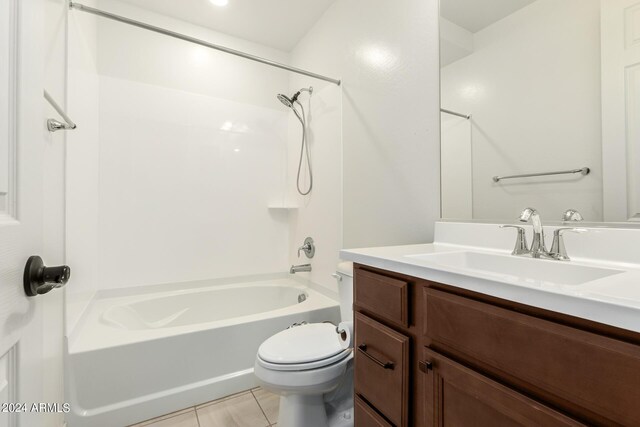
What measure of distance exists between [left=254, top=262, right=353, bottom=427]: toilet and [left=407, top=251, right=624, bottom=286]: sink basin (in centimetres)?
54

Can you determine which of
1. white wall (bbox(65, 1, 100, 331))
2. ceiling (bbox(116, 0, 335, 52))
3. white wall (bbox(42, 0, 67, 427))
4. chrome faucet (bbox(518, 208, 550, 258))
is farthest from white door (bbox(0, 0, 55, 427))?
ceiling (bbox(116, 0, 335, 52))

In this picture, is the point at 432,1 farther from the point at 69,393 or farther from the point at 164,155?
the point at 69,393

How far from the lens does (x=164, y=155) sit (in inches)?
87.1

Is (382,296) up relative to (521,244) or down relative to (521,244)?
down

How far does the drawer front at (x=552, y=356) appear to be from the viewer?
42 centimetres

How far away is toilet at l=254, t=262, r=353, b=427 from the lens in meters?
1.16

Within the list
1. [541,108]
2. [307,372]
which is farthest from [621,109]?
[307,372]

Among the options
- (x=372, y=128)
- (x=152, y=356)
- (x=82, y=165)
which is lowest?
(x=152, y=356)

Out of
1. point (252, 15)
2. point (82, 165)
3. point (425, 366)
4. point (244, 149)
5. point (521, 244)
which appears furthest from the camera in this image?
point (244, 149)

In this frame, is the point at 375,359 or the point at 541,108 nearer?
the point at 375,359

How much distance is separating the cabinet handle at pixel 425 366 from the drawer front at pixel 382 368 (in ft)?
0.14

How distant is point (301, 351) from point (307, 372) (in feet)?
0.30

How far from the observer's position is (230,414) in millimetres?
1482

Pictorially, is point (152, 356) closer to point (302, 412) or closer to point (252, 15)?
point (302, 412)
